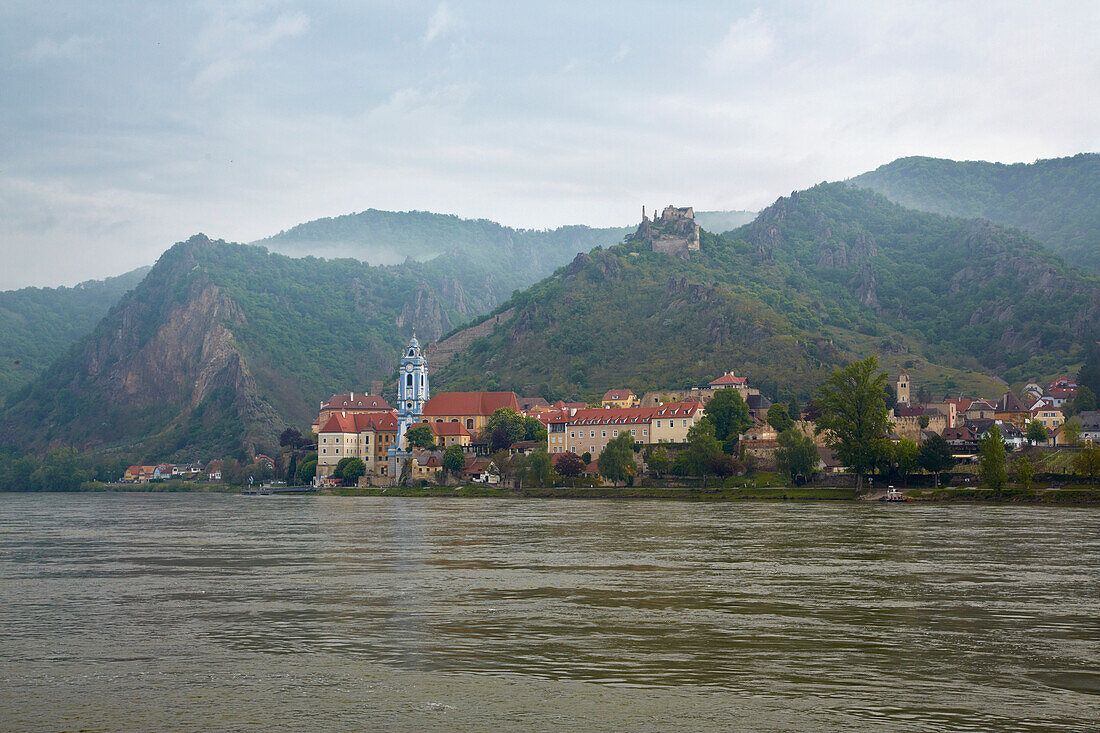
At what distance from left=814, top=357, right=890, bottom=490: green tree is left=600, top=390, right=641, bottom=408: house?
6379 centimetres

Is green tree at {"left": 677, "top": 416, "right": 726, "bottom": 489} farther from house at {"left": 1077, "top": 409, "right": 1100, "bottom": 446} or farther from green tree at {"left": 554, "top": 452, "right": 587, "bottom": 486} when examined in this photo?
house at {"left": 1077, "top": 409, "right": 1100, "bottom": 446}

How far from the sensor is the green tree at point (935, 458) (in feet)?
341

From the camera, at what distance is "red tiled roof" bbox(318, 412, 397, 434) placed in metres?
167

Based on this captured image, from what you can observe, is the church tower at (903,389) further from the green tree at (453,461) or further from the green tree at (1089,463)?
the green tree at (1089,463)

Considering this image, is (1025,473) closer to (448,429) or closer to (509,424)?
(509,424)

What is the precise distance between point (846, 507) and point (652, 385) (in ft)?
316

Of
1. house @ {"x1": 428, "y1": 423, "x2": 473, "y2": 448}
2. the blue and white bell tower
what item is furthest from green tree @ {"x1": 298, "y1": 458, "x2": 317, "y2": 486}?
house @ {"x1": 428, "y1": 423, "x2": 473, "y2": 448}

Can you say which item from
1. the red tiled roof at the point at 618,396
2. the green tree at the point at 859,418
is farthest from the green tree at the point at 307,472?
the green tree at the point at 859,418

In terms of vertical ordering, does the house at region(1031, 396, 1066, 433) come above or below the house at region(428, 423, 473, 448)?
above

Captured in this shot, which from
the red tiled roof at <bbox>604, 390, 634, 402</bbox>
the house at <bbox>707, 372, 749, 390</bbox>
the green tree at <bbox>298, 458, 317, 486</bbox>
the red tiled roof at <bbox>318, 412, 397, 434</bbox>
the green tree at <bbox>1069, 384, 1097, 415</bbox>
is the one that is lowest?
the green tree at <bbox>298, 458, 317, 486</bbox>

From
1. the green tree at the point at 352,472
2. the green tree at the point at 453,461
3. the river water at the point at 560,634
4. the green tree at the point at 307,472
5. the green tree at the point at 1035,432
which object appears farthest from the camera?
the green tree at the point at 307,472

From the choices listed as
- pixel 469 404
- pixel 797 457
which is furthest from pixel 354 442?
pixel 797 457

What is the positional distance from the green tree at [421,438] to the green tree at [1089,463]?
9060 centimetres

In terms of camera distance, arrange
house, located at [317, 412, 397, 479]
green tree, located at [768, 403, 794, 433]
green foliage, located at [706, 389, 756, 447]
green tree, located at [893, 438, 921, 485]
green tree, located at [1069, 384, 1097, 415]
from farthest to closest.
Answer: house, located at [317, 412, 397, 479]
green tree, located at [1069, 384, 1097, 415]
green tree, located at [768, 403, 794, 433]
green foliage, located at [706, 389, 756, 447]
green tree, located at [893, 438, 921, 485]
